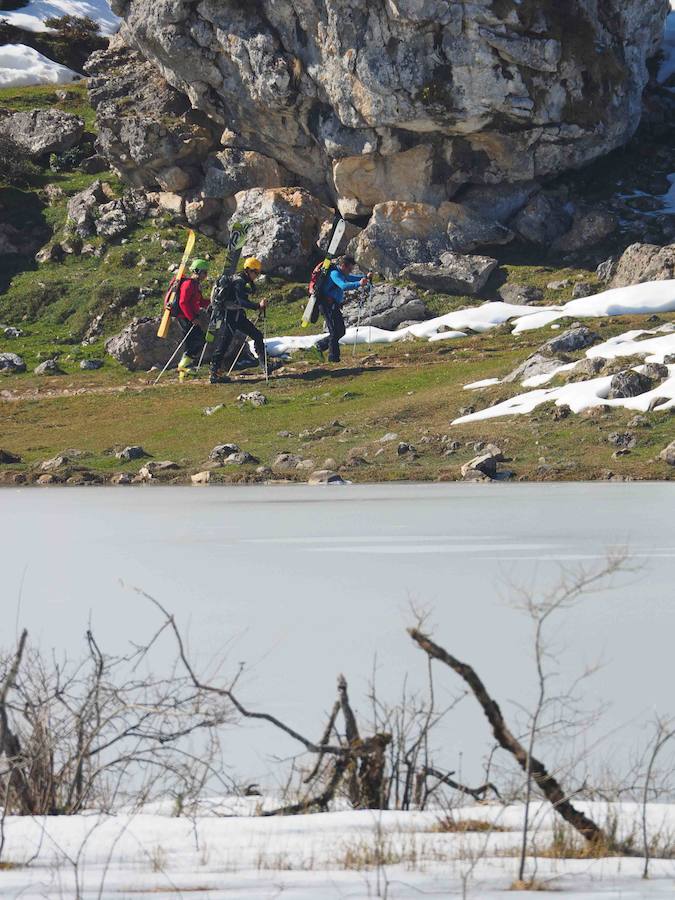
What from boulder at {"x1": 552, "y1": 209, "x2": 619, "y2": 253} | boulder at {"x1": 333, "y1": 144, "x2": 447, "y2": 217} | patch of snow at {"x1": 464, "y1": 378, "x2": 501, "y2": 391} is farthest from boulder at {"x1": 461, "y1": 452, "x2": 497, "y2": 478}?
boulder at {"x1": 333, "y1": 144, "x2": 447, "y2": 217}

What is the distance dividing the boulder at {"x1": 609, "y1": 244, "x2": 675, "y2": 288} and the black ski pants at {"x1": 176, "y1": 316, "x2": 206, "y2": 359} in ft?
56.7

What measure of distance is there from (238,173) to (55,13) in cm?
5297

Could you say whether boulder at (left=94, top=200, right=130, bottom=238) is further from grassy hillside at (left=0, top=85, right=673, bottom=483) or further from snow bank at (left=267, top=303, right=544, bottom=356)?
snow bank at (left=267, top=303, right=544, bottom=356)

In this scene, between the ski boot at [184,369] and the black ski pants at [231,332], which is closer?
the black ski pants at [231,332]

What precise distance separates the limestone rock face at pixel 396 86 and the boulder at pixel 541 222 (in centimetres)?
134

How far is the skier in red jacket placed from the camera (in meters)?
40.0

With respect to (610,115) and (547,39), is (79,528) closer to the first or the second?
(547,39)

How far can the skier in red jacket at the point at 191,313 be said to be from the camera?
4003 cm

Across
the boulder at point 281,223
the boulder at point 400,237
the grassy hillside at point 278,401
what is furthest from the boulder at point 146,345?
the boulder at point 400,237

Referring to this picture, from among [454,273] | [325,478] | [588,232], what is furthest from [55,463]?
[588,232]

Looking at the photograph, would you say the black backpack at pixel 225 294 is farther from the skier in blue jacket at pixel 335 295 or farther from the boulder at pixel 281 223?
the boulder at pixel 281 223

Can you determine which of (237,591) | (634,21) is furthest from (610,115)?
(237,591)

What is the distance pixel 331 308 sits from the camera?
39.6m

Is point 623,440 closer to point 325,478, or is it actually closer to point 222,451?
point 325,478
